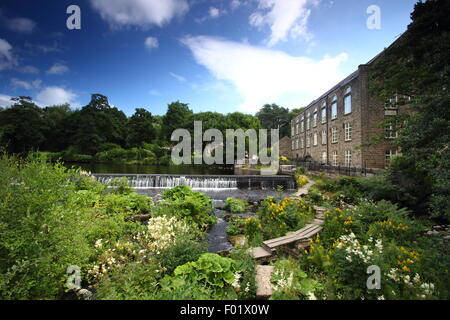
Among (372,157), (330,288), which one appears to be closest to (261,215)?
(330,288)

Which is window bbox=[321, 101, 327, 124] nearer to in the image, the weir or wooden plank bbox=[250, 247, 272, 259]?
the weir

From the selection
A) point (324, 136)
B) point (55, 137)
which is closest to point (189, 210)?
point (324, 136)

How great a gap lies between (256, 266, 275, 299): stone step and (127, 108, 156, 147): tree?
53.1 metres

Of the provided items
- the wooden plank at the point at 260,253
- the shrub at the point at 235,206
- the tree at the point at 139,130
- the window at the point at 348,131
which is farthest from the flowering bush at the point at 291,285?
the tree at the point at 139,130

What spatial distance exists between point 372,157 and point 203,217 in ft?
59.2

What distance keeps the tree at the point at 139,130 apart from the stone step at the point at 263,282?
5312cm

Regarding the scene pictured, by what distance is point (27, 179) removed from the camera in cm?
326

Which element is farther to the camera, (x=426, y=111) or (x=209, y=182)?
(x=209, y=182)

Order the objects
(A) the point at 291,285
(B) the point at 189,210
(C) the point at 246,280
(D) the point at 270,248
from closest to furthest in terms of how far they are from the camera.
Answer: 1. (A) the point at 291,285
2. (C) the point at 246,280
3. (D) the point at 270,248
4. (B) the point at 189,210

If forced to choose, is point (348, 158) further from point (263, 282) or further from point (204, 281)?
point (204, 281)

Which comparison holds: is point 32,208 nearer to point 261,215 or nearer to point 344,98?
point 261,215

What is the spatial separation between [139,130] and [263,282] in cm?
5472

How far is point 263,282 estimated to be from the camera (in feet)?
10.6

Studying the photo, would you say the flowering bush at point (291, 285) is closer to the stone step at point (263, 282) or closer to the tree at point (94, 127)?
the stone step at point (263, 282)
